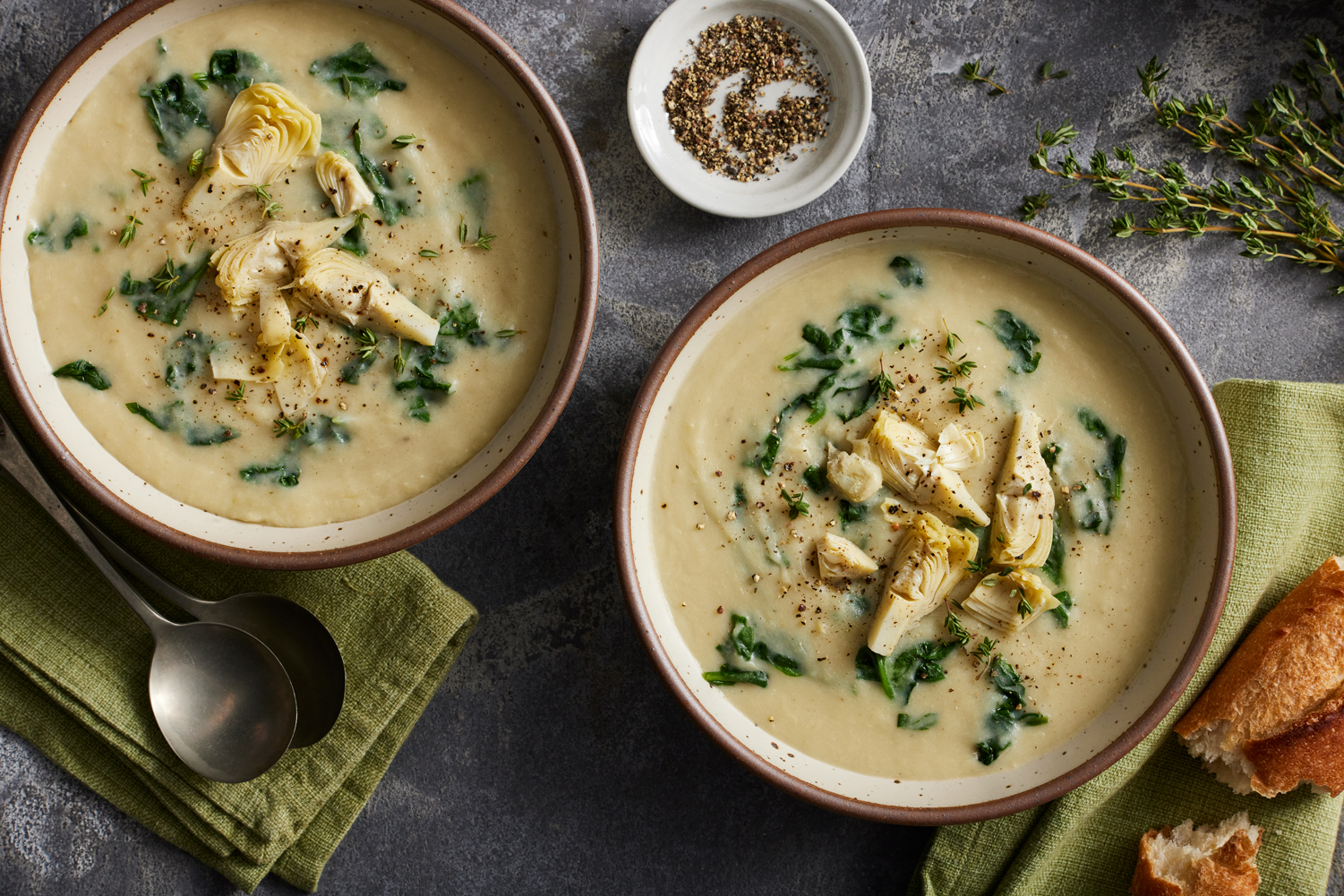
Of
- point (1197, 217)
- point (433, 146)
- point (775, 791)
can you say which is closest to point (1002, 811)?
point (775, 791)

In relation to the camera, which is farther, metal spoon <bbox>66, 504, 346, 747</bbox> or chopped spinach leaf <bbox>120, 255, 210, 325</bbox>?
metal spoon <bbox>66, 504, 346, 747</bbox>

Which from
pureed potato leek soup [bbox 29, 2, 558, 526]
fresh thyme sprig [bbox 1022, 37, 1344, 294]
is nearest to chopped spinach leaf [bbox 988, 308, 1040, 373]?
fresh thyme sprig [bbox 1022, 37, 1344, 294]

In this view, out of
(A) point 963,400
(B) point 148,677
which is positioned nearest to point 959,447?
(A) point 963,400

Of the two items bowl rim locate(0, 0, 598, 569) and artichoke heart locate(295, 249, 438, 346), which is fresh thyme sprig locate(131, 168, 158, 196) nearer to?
bowl rim locate(0, 0, 598, 569)

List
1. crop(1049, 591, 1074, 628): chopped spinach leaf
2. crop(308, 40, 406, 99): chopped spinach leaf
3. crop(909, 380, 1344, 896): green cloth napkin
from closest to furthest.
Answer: crop(308, 40, 406, 99): chopped spinach leaf < crop(1049, 591, 1074, 628): chopped spinach leaf < crop(909, 380, 1344, 896): green cloth napkin

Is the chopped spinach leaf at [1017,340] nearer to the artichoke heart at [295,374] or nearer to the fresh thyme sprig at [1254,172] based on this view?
the fresh thyme sprig at [1254,172]

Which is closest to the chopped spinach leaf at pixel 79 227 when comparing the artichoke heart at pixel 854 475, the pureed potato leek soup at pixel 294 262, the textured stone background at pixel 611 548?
the pureed potato leek soup at pixel 294 262

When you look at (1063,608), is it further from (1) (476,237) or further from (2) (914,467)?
(1) (476,237)
